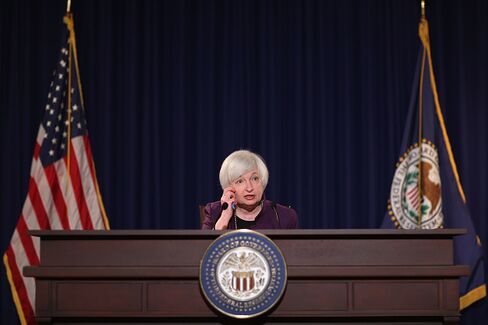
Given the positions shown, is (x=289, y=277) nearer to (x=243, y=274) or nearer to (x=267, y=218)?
(x=243, y=274)

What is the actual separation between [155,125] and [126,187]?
1.95 ft

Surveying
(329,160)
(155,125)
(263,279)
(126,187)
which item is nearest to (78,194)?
(126,187)

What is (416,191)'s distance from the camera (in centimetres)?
518

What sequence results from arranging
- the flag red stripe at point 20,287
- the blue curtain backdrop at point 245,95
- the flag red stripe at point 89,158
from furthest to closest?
the blue curtain backdrop at point 245,95 → the flag red stripe at point 89,158 → the flag red stripe at point 20,287

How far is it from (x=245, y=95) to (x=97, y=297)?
336 centimetres

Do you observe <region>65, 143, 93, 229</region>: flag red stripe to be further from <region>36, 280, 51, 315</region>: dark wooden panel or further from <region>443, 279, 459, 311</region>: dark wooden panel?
<region>443, 279, 459, 311</region>: dark wooden panel

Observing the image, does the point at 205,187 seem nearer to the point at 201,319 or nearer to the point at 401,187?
the point at 401,187

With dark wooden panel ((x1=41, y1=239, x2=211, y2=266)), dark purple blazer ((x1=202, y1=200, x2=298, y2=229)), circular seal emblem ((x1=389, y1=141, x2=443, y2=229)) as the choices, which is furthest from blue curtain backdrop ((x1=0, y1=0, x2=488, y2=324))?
dark wooden panel ((x1=41, y1=239, x2=211, y2=266))

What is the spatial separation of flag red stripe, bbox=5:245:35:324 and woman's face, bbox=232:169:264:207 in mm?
2479

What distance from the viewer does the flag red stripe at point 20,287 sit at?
502cm

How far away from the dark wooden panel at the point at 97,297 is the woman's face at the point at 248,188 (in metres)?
0.93

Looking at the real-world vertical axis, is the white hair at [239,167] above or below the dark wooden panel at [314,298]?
above

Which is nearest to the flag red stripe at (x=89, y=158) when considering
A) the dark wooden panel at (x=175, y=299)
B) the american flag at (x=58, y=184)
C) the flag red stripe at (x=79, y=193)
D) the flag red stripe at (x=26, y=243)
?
the american flag at (x=58, y=184)

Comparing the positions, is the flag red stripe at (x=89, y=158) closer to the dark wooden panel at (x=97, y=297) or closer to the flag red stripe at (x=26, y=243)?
the flag red stripe at (x=26, y=243)
